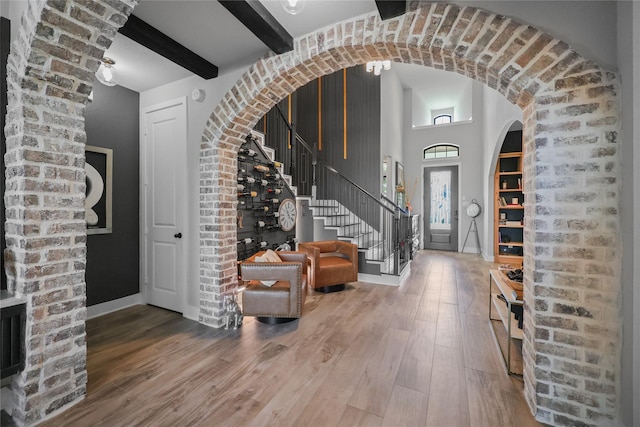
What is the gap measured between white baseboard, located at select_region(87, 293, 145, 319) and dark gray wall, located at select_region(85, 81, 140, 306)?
5 centimetres

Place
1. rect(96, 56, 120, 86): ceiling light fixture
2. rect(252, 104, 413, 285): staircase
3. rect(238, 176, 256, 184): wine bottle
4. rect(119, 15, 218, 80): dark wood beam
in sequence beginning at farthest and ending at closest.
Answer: rect(252, 104, 413, 285): staircase
rect(238, 176, 256, 184): wine bottle
rect(96, 56, 120, 86): ceiling light fixture
rect(119, 15, 218, 80): dark wood beam

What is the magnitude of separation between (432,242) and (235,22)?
7865mm

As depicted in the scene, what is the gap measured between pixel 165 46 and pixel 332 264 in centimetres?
324

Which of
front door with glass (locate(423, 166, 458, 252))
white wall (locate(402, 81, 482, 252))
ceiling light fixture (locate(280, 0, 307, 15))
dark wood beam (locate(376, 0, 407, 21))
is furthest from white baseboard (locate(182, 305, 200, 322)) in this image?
front door with glass (locate(423, 166, 458, 252))

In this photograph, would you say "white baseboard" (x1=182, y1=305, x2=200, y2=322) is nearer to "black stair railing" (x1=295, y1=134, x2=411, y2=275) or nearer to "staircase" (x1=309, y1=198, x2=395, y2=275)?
"staircase" (x1=309, y1=198, x2=395, y2=275)

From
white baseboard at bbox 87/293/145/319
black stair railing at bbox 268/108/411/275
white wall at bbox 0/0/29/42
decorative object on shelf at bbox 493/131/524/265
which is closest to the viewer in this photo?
white wall at bbox 0/0/29/42

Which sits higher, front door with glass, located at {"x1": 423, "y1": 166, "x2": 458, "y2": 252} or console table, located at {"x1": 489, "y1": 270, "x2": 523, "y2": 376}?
front door with glass, located at {"x1": 423, "y1": 166, "x2": 458, "y2": 252}

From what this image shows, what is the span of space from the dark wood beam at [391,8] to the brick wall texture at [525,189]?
6cm

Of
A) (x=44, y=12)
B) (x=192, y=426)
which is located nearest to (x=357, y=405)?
(x=192, y=426)

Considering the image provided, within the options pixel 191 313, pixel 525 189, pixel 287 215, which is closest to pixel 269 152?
pixel 287 215

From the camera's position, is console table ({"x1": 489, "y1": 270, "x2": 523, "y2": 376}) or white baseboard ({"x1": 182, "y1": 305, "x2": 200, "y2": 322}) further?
white baseboard ({"x1": 182, "y1": 305, "x2": 200, "y2": 322})

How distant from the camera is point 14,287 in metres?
1.65

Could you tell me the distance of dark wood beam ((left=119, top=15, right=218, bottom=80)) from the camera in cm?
220

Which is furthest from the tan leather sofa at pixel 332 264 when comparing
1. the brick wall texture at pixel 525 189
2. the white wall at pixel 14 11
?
A: the white wall at pixel 14 11
